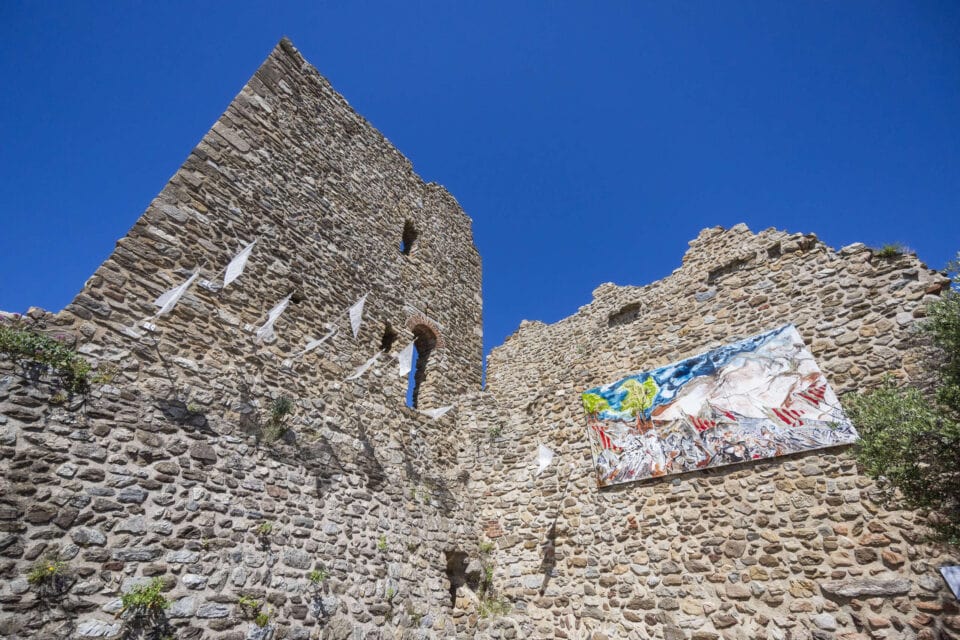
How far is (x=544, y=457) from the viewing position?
9.41 meters

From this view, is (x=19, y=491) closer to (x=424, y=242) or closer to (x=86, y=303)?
(x=86, y=303)

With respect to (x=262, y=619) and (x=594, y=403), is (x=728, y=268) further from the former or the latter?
(x=262, y=619)

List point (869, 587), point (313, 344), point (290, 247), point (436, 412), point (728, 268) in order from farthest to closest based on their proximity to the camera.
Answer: point (436, 412)
point (728, 268)
point (290, 247)
point (313, 344)
point (869, 587)

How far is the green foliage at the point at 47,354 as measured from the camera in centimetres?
486

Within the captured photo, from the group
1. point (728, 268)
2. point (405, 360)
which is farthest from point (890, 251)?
point (405, 360)

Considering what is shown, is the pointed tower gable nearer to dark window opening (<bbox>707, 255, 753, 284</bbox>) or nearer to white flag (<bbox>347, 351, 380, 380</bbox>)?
white flag (<bbox>347, 351, 380, 380</bbox>)

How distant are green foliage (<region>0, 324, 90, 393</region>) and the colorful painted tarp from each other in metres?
7.67

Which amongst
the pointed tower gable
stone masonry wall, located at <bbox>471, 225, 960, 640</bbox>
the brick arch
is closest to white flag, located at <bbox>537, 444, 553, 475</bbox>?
stone masonry wall, located at <bbox>471, 225, 960, 640</bbox>

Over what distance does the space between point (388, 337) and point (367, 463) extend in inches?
123

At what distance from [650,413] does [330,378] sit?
5740 millimetres

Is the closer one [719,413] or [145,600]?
[145,600]

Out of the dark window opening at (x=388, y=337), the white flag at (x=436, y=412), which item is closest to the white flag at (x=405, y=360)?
the dark window opening at (x=388, y=337)

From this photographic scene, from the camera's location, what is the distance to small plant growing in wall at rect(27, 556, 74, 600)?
4270 mm

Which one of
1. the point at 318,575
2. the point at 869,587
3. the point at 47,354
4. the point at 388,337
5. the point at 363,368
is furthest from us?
the point at 388,337
